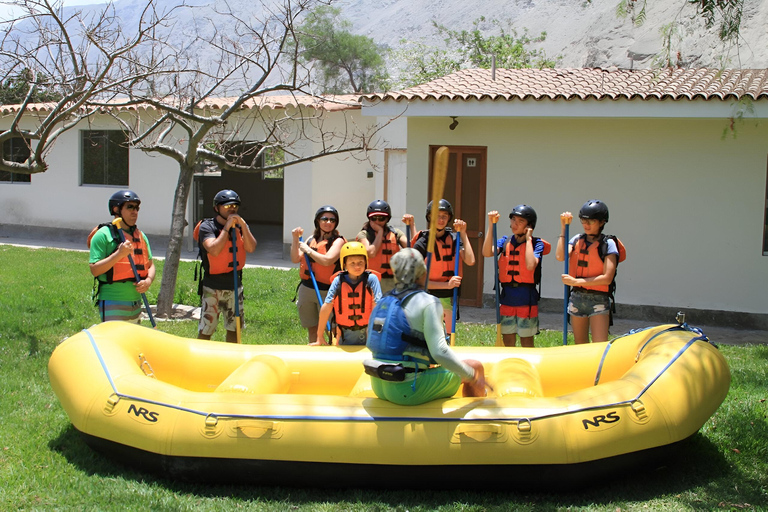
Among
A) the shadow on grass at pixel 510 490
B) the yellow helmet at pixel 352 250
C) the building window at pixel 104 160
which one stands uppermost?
the building window at pixel 104 160

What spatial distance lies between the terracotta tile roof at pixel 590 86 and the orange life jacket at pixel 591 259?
287 centimetres

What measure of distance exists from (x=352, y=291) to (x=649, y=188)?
5.45m

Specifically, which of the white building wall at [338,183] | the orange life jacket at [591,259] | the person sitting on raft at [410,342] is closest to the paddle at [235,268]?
the person sitting on raft at [410,342]

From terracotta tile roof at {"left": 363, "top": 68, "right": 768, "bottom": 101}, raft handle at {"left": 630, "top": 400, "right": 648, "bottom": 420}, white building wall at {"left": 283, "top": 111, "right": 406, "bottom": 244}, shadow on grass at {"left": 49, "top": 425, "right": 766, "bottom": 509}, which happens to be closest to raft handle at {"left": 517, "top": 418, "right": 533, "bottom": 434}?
shadow on grass at {"left": 49, "top": 425, "right": 766, "bottom": 509}

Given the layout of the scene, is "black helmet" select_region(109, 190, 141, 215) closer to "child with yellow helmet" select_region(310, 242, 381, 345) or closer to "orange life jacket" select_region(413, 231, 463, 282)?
"child with yellow helmet" select_region(310, 242, 381, 345)

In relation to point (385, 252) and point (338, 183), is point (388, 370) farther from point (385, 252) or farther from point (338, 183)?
point (338, 183)

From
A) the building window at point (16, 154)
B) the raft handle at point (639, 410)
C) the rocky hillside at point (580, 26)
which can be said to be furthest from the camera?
the rocky hillside at point (580, 26)

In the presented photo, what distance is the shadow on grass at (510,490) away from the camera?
4285mm

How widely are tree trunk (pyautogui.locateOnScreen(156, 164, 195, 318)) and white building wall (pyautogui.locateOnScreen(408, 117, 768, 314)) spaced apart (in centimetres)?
295

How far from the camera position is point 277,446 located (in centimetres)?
431

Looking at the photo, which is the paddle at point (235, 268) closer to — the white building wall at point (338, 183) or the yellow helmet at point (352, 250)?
the yellow helmet at point (352, 250)

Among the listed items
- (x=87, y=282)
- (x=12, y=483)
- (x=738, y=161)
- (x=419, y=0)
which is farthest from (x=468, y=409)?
(x=419, y=0)

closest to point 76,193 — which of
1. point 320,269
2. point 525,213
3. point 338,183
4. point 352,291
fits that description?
point 338,183

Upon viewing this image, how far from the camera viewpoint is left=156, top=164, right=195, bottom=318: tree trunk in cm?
868
